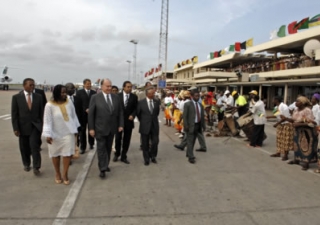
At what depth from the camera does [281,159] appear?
24.8 feet

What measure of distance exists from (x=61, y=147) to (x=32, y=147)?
0.89 meters

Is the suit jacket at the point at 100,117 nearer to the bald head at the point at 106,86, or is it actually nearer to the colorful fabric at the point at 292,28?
the bald head at the point at 106,86

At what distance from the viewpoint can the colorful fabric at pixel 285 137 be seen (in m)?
7.30

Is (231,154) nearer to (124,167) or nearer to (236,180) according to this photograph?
(236,180)

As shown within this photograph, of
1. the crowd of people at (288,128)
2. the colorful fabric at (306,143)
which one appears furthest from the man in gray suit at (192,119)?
the colorful fabric at (306,143)

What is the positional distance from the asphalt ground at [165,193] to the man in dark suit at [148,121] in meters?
0.36

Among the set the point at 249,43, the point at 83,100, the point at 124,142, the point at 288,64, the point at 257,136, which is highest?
the point at 249,43

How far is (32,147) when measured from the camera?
18.8 feet

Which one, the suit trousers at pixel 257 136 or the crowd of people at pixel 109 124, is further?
the suit trousers at pixel 257 136

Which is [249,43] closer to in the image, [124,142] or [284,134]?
[284,134]

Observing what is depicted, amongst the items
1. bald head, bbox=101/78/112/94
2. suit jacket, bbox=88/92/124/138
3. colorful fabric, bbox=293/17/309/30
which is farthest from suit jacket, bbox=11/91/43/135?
colorful fabric, bbox=293/17/309/30

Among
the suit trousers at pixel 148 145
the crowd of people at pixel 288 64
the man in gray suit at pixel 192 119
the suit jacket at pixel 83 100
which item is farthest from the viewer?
the crowd of people at pixel 288 64

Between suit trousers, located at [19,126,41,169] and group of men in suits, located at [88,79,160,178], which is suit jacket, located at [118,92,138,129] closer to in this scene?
group of men in suits, located at [88,79,160,178]

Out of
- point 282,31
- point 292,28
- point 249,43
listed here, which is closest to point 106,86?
point 292,28
